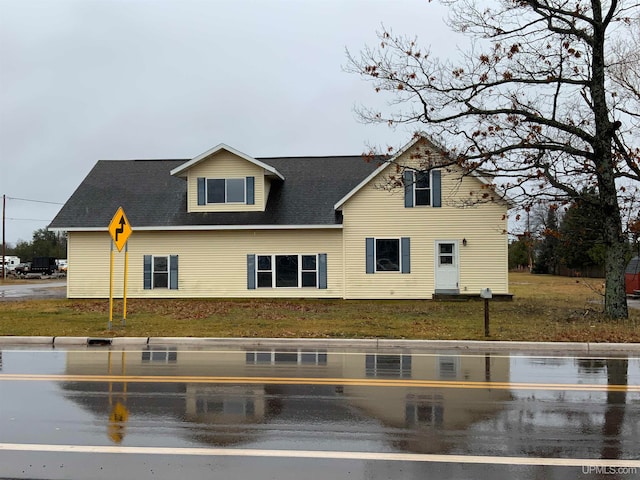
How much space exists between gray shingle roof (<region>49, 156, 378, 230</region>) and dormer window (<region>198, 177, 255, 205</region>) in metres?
0.63

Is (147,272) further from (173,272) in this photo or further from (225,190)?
(225,190)

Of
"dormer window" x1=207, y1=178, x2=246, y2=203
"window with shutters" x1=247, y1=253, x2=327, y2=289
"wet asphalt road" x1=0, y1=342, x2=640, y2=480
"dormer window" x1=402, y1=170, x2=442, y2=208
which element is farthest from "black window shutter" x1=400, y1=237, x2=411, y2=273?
"wet asphalt road" x1=0, y1=342, x2=640, y2=480

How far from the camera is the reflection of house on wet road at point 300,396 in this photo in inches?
241

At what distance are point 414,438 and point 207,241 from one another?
19633 mm

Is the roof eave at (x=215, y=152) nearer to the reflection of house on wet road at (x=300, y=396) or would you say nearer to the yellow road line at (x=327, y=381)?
the reflection of house on wet road at (x=300, y=396)

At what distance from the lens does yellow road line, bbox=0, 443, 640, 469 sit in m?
5.14

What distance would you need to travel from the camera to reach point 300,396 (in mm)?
7598

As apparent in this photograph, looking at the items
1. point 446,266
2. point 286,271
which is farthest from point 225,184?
point 446,266

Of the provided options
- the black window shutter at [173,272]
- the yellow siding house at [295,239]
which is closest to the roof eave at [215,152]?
the yellow siding house at [295,239]

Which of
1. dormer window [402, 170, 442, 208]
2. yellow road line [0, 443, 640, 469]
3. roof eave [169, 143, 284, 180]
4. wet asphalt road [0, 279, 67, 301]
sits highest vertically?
roof eave [169, 143, 284, 180]

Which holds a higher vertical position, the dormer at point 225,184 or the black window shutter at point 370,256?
the dormer at point 225,184

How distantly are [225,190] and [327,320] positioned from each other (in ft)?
35.3

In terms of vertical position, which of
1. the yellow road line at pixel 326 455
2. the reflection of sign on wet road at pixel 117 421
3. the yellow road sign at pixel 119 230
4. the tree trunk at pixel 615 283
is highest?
the yellow road sign at pixel 119 230

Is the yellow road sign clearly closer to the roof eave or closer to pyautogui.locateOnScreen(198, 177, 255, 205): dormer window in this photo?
the roof eave
